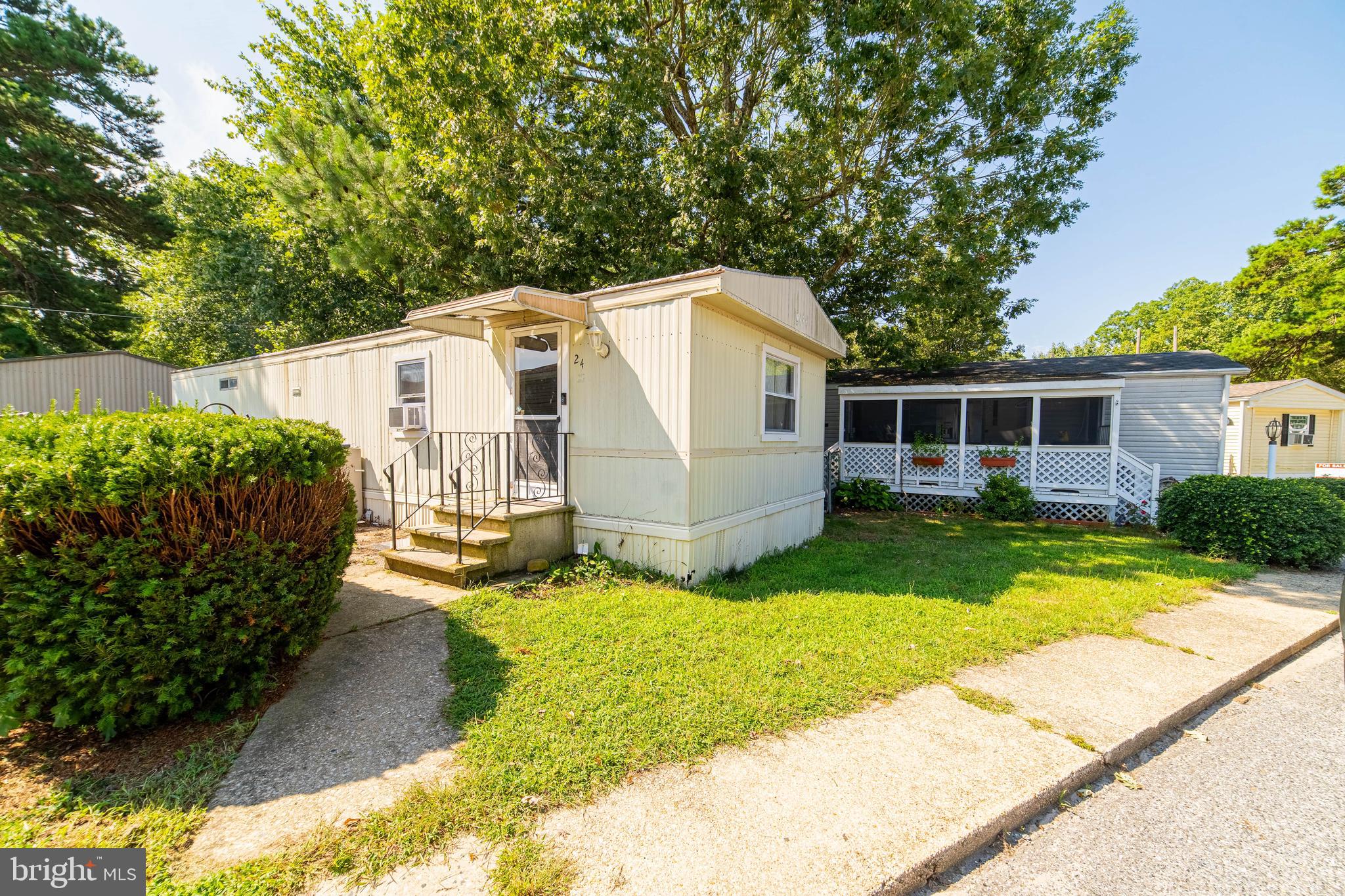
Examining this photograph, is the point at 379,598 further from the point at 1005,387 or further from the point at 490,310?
the point at 1005,387

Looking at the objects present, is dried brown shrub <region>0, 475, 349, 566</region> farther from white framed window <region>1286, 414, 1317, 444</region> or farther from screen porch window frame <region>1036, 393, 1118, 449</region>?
white framed window <region>1286, 414, 1317, 444</region>

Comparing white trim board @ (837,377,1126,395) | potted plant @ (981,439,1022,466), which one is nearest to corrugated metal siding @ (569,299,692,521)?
white trim board @ (837,377,1126,395)

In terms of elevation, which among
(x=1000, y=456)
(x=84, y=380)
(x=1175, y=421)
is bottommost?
(x=1000, y=456)

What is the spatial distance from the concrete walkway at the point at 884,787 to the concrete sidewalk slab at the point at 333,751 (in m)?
0.87

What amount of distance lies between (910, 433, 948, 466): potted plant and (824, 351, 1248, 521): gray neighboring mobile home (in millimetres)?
56

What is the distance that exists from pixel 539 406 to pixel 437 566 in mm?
2123

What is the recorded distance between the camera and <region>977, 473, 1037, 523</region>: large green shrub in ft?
32.8

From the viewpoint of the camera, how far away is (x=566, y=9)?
333 inches

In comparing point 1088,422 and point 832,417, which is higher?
point 832,417

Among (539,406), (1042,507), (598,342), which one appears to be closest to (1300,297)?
(1042,507)

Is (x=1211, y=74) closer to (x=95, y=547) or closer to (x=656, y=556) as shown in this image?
(x=656, y=556)

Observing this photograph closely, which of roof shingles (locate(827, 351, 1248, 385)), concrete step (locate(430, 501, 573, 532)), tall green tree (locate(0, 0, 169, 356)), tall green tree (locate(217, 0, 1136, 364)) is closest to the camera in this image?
concrete step (locate(430, 501, 573, 532))

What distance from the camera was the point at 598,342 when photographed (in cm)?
561

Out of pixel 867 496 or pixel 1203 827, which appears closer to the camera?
pixel 1203 827
